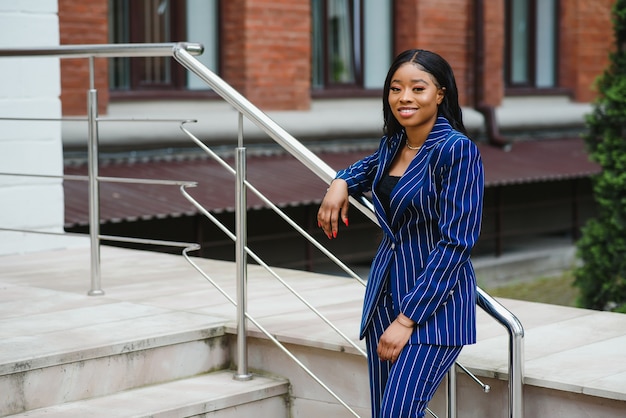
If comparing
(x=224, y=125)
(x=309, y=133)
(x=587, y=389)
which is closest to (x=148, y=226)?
(x=224, y=125)

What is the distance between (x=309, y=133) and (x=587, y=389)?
25.4ft

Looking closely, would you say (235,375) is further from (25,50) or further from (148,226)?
(148,226)

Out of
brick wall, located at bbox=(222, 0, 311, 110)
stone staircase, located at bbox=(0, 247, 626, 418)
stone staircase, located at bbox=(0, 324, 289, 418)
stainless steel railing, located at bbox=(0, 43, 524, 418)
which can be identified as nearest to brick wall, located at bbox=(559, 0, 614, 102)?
brick wall, located at bbox=(222, 0, 311, 110)

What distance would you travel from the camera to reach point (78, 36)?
30.2 ft

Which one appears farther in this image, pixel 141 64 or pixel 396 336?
pixel 141 64

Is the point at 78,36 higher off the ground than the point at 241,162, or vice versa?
the point at 78,36

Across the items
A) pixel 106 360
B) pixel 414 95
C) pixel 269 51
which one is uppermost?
pixel 269 51

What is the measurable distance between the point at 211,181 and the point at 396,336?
6371 millimetres

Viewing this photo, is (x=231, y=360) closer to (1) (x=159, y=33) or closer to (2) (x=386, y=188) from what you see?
(2) (x=386, y=188)

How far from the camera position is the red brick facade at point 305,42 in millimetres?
9273

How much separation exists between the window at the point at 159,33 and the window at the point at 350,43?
156 cm

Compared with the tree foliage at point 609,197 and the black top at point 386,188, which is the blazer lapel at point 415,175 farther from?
the tree foliage at point 609,197

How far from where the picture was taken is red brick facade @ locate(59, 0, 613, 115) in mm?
9273

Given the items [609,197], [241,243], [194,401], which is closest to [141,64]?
[609,197]
